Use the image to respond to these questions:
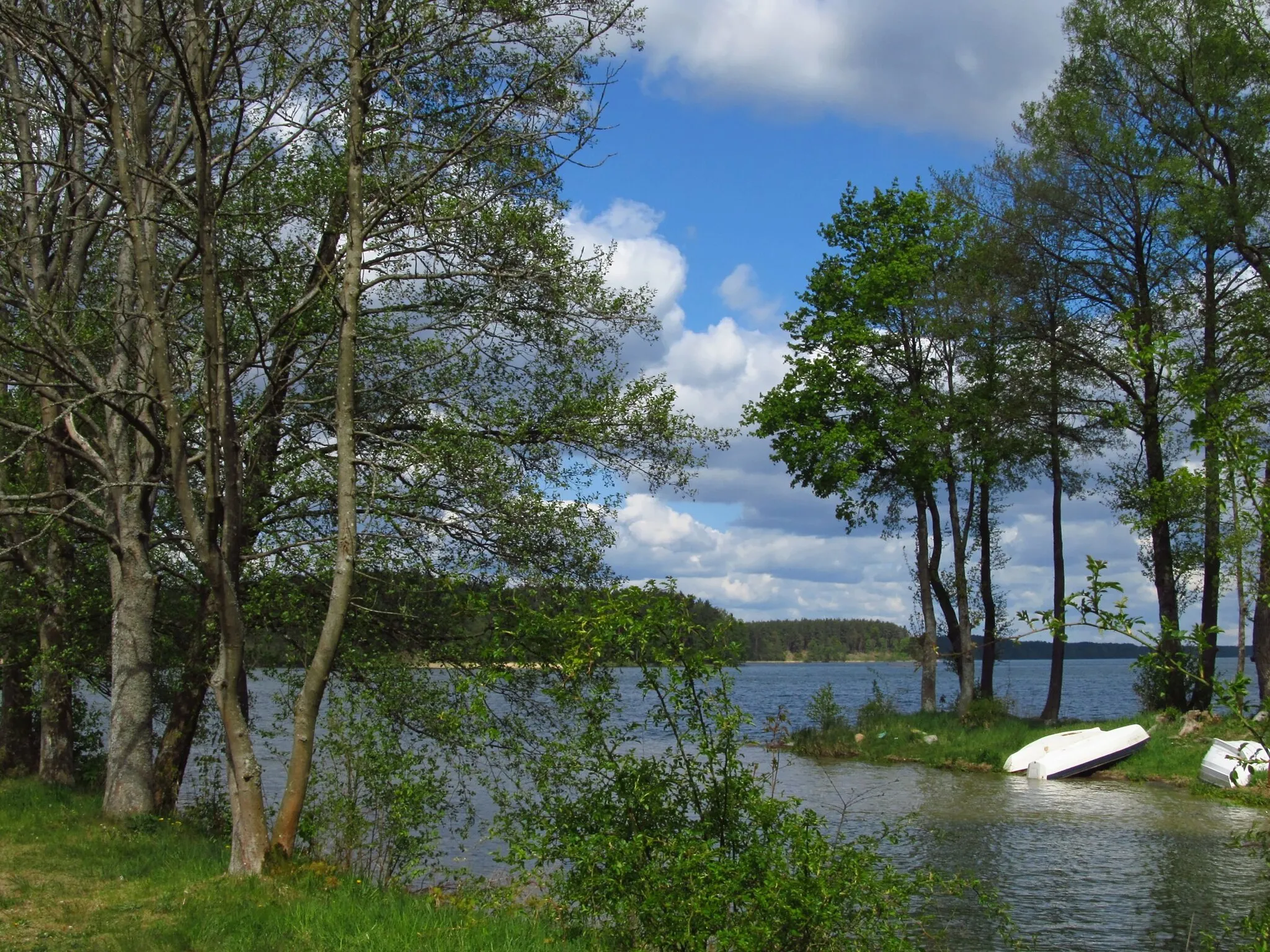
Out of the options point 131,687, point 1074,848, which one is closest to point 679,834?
point 131,687

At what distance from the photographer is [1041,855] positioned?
16047mm

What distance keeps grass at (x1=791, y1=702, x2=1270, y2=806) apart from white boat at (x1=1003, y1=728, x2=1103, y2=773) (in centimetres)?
68

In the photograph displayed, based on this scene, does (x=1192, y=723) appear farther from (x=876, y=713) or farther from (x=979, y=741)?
(x=876, y=713)

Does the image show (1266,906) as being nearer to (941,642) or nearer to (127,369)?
(127,369)

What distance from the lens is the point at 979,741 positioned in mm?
27781

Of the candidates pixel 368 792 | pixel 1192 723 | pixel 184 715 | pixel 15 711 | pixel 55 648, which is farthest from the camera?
pixel 1192 723

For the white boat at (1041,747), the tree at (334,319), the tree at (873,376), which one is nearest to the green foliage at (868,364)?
the tree at (873,376)

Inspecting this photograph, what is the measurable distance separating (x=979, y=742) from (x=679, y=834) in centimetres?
2199

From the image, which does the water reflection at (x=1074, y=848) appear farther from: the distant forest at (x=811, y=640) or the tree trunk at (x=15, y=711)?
the distant forest at (x=811, y=640)

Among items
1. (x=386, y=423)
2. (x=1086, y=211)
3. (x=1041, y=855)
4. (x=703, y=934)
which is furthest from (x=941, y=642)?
(x=703, y=934)

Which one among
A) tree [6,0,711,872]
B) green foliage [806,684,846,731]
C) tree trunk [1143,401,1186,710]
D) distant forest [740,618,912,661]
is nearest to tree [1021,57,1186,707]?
tree trunk [1143,401,1186,710]

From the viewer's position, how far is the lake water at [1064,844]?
39.9 ft

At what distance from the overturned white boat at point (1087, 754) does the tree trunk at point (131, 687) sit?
19.4 m

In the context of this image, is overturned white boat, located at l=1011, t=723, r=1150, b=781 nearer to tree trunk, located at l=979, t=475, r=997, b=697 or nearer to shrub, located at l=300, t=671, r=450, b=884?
tree trunk, located at l=979, t=475, r=997, b=697
